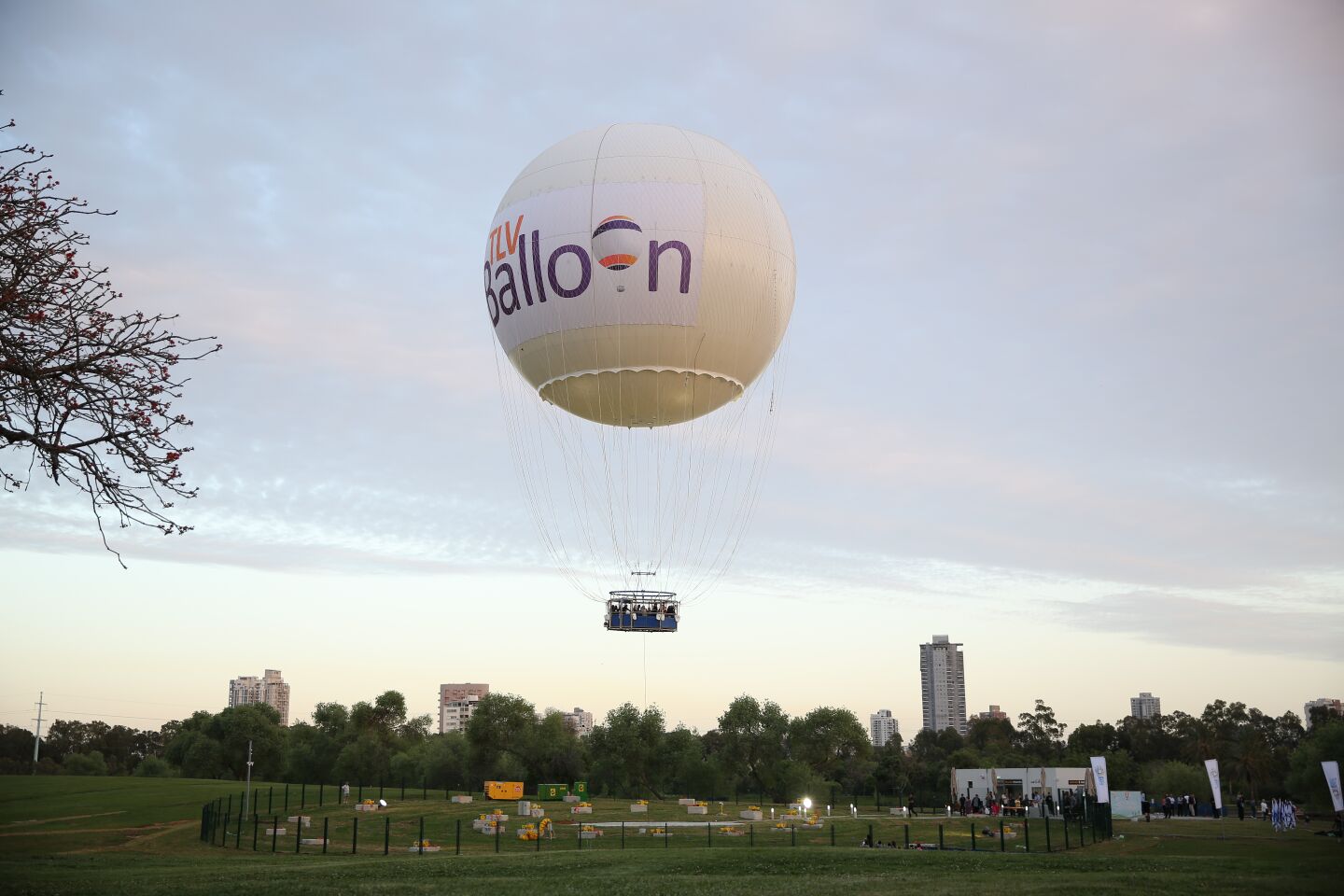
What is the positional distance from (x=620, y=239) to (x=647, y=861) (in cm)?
1700

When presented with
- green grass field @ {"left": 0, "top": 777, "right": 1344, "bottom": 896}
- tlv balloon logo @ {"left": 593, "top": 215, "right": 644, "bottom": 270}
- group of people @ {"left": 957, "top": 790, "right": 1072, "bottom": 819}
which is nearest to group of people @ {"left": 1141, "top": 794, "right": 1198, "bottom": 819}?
green grass field @ {"left": 0, "top": 777, "right": 1344, "bottom": 896}

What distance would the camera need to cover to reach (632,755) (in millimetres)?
90188

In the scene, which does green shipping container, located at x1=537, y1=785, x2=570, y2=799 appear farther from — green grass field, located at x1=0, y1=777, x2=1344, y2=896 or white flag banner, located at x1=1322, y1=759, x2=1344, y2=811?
white flag banner, located at x1=1322, y1=759, x2=1344, y2=811

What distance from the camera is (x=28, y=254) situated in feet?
26.9

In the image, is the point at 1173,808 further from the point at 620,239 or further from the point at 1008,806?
the point at 620,239

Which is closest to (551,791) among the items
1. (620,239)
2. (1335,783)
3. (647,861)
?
(647,861)

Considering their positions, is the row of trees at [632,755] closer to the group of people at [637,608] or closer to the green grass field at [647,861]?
the green grass field at [647,861]

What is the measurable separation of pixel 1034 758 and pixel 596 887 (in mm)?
103918

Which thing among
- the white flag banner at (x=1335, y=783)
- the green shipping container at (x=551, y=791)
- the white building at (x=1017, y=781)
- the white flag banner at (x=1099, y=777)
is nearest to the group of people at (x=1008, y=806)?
the white building at (x=1017, y=781)

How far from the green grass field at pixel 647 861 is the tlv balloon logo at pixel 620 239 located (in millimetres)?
16471

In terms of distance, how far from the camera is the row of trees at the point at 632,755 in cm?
9175

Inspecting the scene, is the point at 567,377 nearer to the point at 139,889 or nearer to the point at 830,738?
the point at 139,889

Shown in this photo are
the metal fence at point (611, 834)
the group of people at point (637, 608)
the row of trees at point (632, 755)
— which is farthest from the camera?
the row of trees at point (632, 755)

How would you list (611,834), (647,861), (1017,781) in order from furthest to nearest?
(1017,781) → (611,834) → (647,861)
